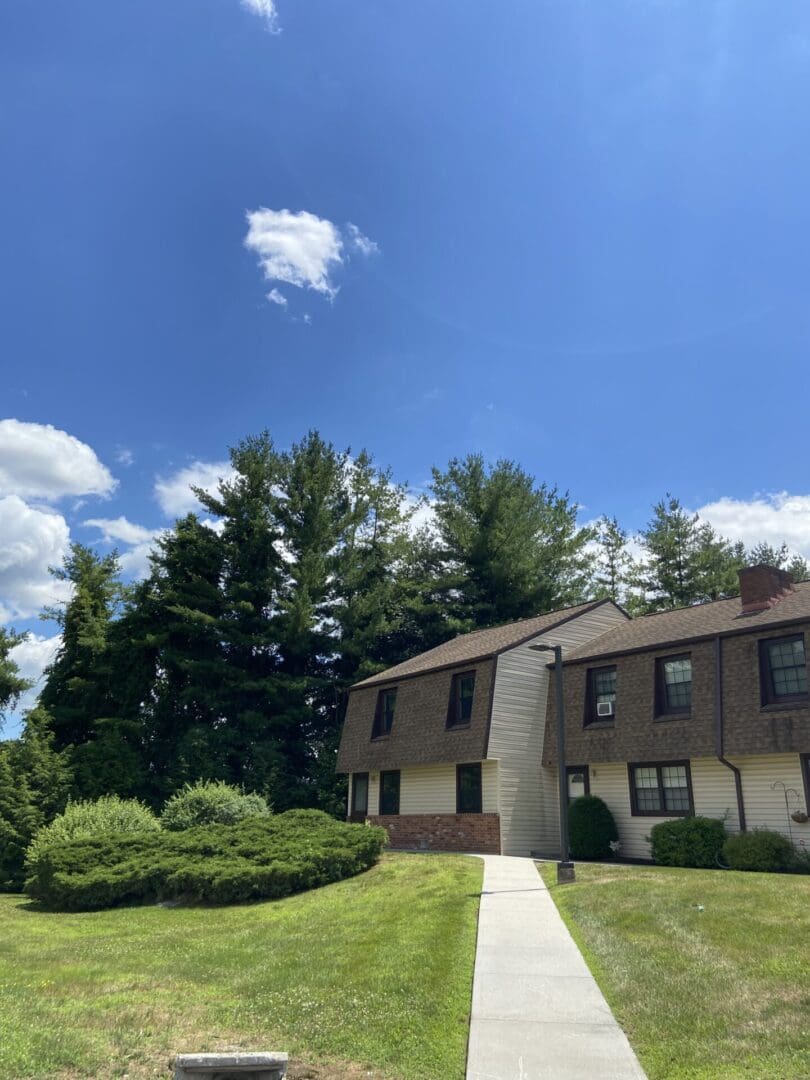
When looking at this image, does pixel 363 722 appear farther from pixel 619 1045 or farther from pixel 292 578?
pixel 619 1045

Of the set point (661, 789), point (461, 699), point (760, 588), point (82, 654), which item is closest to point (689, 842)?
point (661, 789)

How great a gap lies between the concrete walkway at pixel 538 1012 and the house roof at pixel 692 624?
34.7 ft

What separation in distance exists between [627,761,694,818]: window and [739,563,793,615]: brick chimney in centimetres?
457

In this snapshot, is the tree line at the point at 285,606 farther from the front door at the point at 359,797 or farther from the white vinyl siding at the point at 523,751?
the white vinyl siding at the point at 523,751

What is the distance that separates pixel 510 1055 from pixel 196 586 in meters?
30.6

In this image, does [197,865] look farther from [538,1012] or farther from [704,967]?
[704,967]

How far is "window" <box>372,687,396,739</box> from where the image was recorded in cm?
2684

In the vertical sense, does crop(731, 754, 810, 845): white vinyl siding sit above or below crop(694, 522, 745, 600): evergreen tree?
below

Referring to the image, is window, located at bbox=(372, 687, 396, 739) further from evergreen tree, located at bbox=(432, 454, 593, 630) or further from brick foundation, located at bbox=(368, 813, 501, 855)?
evergreen tree, located at bbox=(432, 454, 593, 630)

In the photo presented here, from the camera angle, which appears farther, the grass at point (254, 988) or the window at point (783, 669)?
the window at point (783, 669)

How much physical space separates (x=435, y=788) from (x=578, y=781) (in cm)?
446

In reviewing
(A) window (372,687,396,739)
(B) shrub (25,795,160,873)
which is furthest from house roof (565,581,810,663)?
(B) shrub (25,795,160,873)

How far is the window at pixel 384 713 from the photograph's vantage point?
26844 millimetres

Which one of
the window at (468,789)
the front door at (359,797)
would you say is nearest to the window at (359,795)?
the front door at (359,797)
